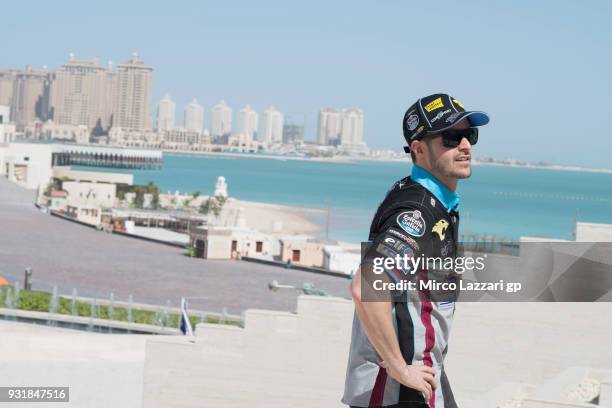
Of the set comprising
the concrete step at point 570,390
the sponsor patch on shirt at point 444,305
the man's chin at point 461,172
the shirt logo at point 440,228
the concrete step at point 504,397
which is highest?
the man's chin at point 461,172

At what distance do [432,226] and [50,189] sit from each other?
209 feet

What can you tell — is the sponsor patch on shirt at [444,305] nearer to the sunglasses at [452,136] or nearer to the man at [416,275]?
the man at [416,275]

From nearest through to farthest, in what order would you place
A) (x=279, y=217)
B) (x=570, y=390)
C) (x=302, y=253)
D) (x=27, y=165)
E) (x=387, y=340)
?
(x=387, y=340), (x=570, y=390), (x=302, y=253), (x=27, y=165), (x=279, y=217)

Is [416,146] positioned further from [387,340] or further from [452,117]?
[387,340]

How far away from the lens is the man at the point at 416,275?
2.48 meters

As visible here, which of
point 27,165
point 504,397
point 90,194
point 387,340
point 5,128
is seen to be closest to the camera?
point 387,340

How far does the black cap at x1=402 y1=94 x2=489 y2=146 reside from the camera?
8.56ft

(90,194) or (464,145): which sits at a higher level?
(90,194)

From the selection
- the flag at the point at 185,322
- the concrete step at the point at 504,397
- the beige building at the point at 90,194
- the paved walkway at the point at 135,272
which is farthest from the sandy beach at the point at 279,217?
the concrete step at the point at 504,397

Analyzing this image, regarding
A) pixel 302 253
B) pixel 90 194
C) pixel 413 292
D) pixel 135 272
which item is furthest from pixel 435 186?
pixel 90 194

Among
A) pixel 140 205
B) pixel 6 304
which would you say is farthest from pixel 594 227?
pixel 140 205

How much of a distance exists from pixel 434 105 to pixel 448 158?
5.8 inches

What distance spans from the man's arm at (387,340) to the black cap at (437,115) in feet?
1.46

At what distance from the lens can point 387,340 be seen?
247cm
